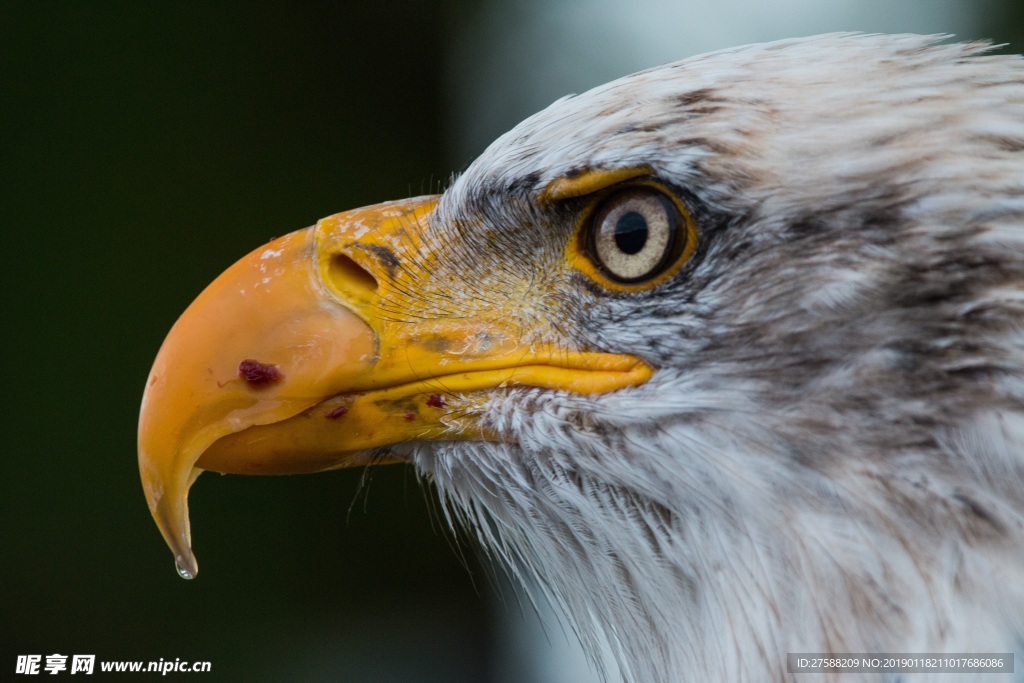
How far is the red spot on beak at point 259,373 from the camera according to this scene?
4.49 ft

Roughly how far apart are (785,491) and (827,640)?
189 mm

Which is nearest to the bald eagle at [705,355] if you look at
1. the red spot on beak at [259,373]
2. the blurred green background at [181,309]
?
the red spot on beak at [259,373]

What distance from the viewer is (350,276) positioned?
58.1 inches

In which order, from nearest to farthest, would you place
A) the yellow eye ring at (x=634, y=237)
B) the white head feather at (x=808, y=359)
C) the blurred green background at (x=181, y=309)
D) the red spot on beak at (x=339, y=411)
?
the white head feather at (x=808, y=359) < the yellow eye ring at (x=634, y=237) < the red spot on beak at (x=339, y=411) < the blurred green background at (x=181, y=309)

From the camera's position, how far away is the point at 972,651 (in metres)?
1.12

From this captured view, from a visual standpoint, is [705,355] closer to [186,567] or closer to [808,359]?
[808,359]

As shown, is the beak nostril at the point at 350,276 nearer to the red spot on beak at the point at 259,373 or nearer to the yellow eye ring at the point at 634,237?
the red spot on beak at the point at 259,373

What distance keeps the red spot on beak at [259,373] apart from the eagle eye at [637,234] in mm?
489

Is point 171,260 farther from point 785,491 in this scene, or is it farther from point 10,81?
point 785,491

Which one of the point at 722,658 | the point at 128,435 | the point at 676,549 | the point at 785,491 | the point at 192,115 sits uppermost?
the point at 192,115

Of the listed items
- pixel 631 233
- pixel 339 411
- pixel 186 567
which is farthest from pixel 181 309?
pixel 631 233

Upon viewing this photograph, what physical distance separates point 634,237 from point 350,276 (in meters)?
0.45

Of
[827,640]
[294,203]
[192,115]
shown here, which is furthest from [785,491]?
[192,115]

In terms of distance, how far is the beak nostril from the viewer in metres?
1.45
